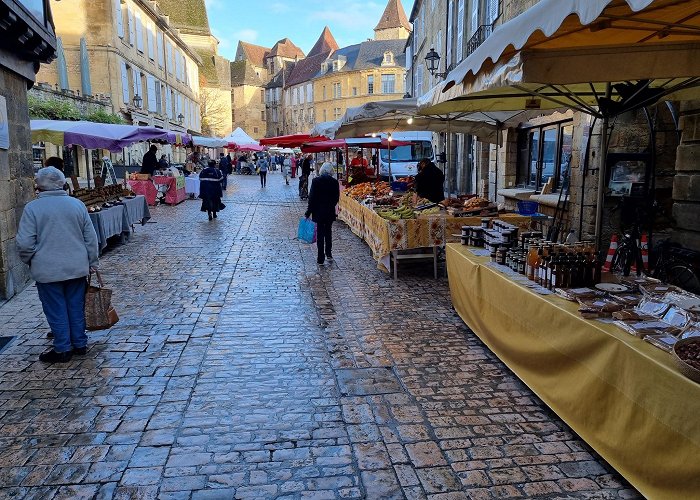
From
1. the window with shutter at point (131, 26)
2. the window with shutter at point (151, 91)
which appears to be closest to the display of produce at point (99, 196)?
the window with shutter at point (131, 26)

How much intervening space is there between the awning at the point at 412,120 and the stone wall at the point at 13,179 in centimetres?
502

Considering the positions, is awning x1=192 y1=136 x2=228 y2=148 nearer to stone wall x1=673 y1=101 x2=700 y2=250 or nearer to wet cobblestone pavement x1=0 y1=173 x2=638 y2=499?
wet cobblestone pavement x1=0 y1=173 x2=638 y2=499

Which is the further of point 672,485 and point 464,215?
point 464,215

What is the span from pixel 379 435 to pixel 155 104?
33.2 meters

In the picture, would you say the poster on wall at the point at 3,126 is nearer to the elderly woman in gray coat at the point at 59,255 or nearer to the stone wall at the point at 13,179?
the stone wall at the point at 13,179

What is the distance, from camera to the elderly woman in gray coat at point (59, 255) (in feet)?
14.3

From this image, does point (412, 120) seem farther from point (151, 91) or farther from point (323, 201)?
point (151, 91)

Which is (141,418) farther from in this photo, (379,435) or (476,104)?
(476,104)

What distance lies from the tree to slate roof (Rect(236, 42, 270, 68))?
2547 cm

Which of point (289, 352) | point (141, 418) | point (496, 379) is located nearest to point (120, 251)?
point (289, 352)

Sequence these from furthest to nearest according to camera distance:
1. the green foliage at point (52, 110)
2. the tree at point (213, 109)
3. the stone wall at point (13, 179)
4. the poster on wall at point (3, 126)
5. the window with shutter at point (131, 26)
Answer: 1. the tree at point (213, 109)
2. the window with shutter at point (131, 26)
3. the green foliage at point (52, 110)
4. the stone wall at point (13, 179)
5. the poster on wall at point (3, 126)

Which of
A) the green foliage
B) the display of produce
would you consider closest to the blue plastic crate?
the display of produce

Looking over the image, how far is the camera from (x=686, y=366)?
235cm

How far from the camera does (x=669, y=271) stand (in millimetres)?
5602
